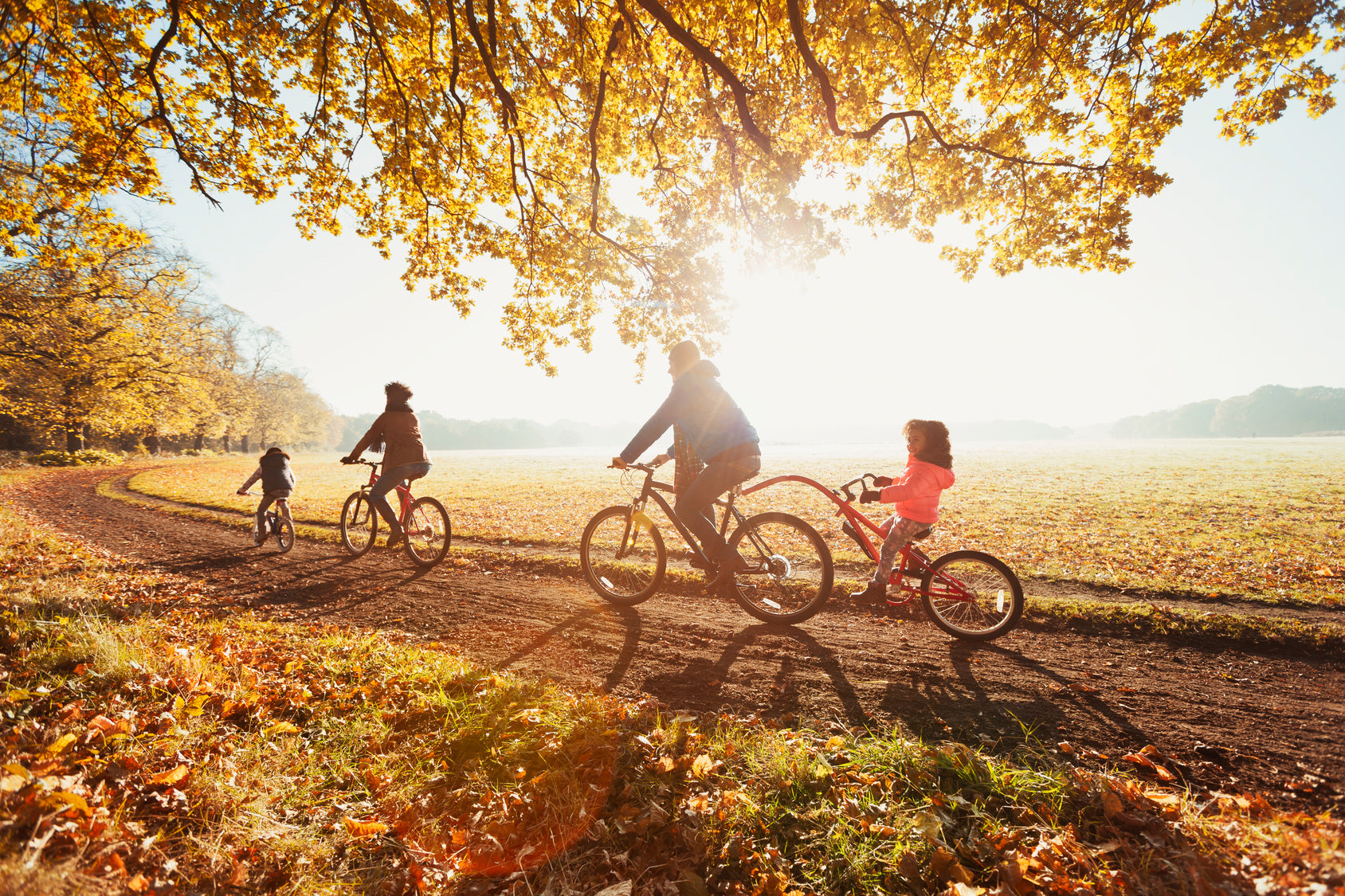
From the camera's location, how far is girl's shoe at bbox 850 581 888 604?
5137 millimetres

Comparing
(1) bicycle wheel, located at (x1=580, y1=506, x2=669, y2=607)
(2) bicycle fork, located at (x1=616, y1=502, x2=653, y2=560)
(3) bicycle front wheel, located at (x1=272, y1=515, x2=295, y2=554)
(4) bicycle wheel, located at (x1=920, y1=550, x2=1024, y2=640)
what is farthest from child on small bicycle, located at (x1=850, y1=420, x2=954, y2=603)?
(3) bicycle front wheel, located at (x1=272, y1=515, x2=295, y2=554)

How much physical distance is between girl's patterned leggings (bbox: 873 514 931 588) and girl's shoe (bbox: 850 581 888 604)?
38 millimetres

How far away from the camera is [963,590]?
471cm

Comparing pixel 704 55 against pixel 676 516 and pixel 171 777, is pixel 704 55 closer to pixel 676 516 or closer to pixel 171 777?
pixel 676 516

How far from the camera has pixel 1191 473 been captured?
2291 cm

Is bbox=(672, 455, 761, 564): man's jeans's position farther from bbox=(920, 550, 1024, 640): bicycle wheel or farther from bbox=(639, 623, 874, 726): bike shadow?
bbox=(920, 550, 1024, 640): bicycle wheel

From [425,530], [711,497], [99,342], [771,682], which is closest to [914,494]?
[711,497]

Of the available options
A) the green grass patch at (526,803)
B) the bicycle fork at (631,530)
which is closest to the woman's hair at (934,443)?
the green grass patch at (526,803)

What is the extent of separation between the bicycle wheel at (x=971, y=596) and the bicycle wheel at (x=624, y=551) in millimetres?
2963

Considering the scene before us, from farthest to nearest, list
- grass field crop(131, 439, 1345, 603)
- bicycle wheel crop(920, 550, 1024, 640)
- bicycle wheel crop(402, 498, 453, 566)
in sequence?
bicycle wheel crop(402, 498, 453, 566)
grass field crop(131, 439, 1345, 603)
bicycle wheel crop(920, 550, 1024, 640)

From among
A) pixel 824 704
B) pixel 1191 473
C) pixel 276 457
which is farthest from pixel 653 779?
pixel 1191 473

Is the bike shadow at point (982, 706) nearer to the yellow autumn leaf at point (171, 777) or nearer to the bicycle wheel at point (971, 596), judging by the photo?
the bicycle wheel at point (971, 596)

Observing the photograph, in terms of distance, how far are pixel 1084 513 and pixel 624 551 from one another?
13855 millimetres

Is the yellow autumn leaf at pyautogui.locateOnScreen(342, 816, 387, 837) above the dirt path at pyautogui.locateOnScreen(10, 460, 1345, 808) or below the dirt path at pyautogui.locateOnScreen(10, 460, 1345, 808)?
above
